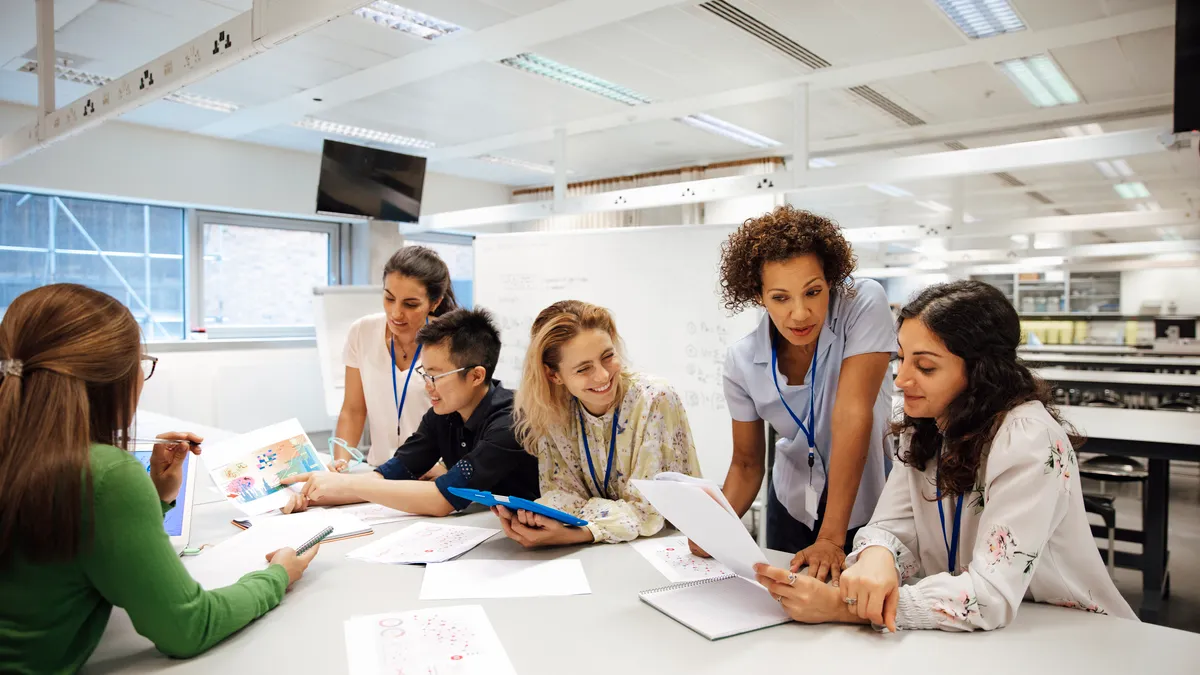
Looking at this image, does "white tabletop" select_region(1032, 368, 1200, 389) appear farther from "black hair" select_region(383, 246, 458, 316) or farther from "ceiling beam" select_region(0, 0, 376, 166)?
"ceiling beam" select_region(0, 0, 376, 166)

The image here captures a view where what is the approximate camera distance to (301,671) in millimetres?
1013

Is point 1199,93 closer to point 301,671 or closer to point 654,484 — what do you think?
point 654,484

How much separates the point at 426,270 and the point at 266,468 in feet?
2.68

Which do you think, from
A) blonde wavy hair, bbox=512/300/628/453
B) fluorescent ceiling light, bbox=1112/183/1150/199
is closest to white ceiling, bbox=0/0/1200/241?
fluorescent ceiling light, bbox=1112/183/1150/199

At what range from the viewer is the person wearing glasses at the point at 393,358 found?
7.84ft

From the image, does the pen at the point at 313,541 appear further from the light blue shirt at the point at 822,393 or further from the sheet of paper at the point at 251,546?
the light blue shirt at the point at 822,393

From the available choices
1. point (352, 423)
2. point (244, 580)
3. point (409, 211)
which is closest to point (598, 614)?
point (244, 580)

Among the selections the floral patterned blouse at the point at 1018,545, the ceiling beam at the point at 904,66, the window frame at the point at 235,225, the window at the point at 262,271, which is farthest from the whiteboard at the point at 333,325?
the floral patterned blouse at the point at 1018,545

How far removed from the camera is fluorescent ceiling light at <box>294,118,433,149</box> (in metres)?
5.54

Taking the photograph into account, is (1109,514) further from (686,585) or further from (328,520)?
(328,520)

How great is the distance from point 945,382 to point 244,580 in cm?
128

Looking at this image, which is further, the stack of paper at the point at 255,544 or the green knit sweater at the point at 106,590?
the stack of paper at the point at 255,544

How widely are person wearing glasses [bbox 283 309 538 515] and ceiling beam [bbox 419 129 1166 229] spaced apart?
235 centimetres

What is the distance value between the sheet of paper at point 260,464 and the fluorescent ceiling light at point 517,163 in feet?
16.6
